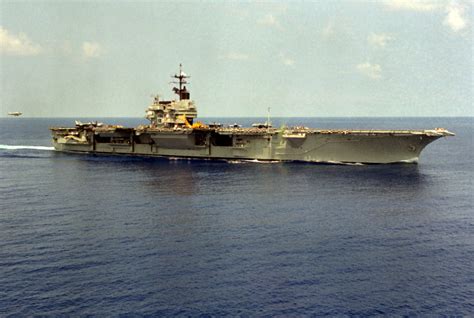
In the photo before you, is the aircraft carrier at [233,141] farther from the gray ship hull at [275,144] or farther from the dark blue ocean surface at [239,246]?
the dark blue ocean surface at [239,246]

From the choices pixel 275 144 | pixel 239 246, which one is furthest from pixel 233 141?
pixel 239 246

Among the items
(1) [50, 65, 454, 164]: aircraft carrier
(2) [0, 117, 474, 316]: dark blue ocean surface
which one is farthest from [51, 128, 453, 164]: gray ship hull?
(2) [0, 117, 474, 316]: dark blue ocean surface

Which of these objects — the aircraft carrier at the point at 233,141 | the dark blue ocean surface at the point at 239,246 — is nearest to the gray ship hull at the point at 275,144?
the aircraft carrier at the point at 233,141

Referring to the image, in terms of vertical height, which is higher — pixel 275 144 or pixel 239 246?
pixel 275 144

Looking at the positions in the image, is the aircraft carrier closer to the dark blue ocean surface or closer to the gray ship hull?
the gray ship hull

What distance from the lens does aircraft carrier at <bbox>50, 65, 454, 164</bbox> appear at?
175ft

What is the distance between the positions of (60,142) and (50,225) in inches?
1975

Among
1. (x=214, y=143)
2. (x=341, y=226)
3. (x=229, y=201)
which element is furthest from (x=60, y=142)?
(x=341, y=226)

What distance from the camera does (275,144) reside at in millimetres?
57969

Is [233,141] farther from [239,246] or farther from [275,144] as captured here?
[239,246]

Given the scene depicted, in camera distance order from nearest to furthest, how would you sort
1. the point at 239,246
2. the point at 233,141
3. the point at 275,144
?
the point at 239,246 → the point at 275,144 → the point at 233,141

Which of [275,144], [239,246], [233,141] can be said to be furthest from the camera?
[233,141]

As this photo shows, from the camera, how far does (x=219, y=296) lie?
19.4 meters

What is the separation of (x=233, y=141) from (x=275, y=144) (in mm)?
5622
